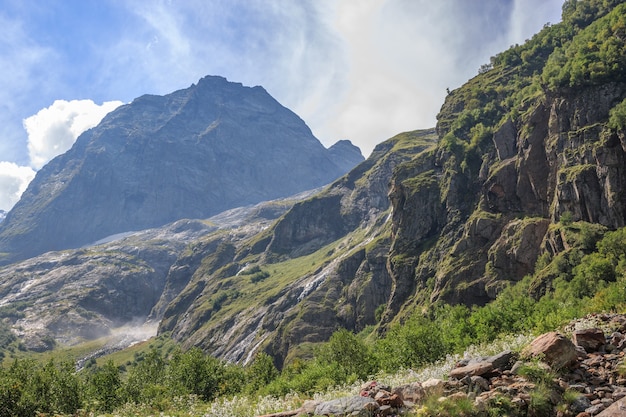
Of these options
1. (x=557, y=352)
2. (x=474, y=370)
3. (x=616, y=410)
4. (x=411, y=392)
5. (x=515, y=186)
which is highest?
(x=515, y=186)

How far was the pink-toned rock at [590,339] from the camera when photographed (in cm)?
2173

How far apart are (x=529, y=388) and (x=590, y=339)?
19.8 ft

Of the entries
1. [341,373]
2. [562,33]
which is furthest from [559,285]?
[562,33]

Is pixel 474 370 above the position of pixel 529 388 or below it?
above

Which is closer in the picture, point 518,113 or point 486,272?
point 486,272

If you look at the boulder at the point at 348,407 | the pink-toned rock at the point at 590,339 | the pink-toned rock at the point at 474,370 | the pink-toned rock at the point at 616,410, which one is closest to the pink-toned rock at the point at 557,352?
the pink-toned rock at the point at 590,339

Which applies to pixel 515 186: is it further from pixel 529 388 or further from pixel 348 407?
pixel 348 407

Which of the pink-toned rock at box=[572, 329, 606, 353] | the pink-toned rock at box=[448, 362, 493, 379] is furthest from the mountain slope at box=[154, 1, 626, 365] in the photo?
the pink-toned rock at box=[448, 362, 493, 379]

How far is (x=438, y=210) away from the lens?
168 metres

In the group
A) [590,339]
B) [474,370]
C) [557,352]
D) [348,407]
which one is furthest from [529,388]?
[348,407]

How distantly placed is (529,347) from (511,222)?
11378 cm

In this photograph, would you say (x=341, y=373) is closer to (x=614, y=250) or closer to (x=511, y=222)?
(x=614, y=250)

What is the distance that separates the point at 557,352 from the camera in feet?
66.1

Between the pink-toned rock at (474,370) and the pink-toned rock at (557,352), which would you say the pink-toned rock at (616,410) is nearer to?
the pink-toned rock at (557,352)
